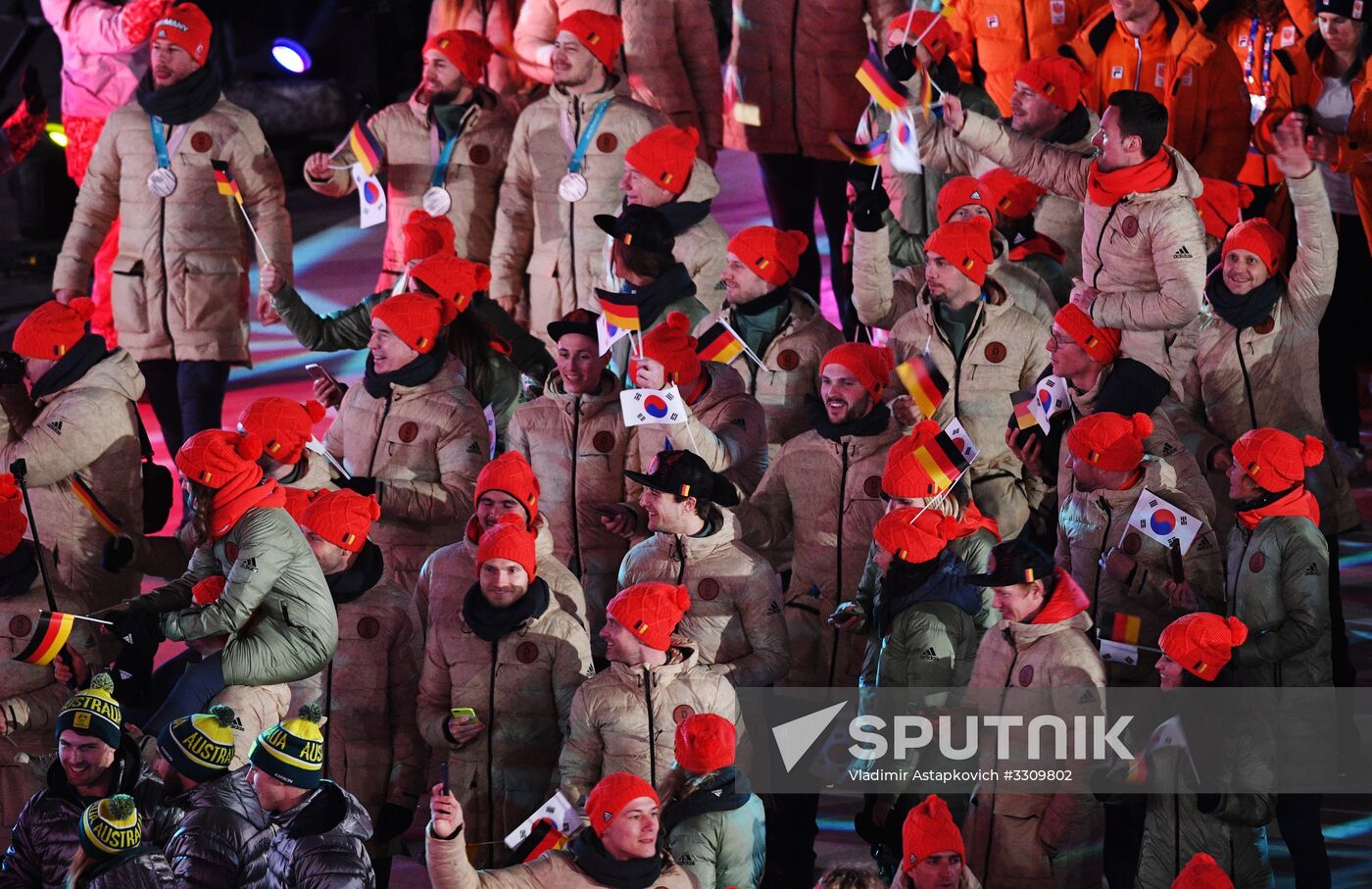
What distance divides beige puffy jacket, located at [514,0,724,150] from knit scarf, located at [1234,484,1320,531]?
4.44m

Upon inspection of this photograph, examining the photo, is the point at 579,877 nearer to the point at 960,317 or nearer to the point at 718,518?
the point at 718,518

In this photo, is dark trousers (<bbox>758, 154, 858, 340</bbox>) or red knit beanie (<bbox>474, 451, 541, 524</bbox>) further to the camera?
dark trousers (<bbox>758, 154, 858, 340</bbox>)

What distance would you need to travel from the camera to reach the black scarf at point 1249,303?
8.69 meters

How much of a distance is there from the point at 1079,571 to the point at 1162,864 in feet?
3.91

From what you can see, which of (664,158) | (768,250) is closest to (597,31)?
(664,158)

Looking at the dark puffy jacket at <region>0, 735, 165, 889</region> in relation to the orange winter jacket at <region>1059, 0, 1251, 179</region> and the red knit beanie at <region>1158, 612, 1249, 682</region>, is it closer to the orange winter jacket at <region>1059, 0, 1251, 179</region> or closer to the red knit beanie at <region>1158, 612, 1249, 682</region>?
the red knit beanie at <region>1158, 612, 1249, 682</region>

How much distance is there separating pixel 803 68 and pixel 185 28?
3017 mm

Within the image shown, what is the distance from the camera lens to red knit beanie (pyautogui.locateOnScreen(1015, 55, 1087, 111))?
31.6ft

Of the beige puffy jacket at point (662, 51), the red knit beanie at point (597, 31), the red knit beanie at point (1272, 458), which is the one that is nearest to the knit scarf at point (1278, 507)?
the red knit beanie at point (1272, 458)

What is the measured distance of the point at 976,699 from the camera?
728cm

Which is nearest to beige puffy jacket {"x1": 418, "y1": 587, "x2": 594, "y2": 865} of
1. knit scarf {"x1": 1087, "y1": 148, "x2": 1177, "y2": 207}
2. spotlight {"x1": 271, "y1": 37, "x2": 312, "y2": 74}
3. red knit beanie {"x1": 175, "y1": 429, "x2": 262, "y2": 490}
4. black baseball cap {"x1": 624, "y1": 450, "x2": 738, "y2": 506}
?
black baseball cap {"x1": 624, "y1": 450, "x2": 738, "y2": 506}

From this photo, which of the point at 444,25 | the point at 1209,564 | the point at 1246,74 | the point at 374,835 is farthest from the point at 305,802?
the point at 1246,74

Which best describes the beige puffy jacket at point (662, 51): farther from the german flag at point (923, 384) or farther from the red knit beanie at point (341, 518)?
the red knit beanie at point (341, 518)

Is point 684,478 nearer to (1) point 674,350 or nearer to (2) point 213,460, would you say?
(1) point 674,350
